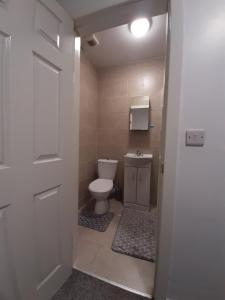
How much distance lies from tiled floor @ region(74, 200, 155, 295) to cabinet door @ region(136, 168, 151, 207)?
832 mm

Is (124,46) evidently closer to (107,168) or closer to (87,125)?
(87,125)

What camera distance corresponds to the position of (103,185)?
215 centimetres

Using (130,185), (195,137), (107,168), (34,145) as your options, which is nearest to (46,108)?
(34,145)

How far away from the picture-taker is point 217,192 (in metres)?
0.86

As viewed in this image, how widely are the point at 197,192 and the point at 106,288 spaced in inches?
39.4

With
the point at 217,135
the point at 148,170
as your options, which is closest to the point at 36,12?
the point at 217,135

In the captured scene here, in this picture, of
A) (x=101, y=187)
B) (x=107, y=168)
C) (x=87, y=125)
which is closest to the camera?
(x=101, y=187)

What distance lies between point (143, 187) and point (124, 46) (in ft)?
6.99

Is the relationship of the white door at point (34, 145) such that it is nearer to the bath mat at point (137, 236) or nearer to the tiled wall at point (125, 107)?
the bath mat at point (137, 236)

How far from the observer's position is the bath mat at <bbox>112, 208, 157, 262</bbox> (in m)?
1.47

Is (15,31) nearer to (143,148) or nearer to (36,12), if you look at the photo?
(36,12)

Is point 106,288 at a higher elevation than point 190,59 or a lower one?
lower

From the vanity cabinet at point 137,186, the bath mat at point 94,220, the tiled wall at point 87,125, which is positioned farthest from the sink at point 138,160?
the bath mat at point 94,220

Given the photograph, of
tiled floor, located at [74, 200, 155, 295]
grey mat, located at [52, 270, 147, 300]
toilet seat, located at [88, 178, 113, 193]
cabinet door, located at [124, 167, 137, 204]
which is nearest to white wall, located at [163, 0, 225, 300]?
tiled floor, located at [74, 200, 155, 295]
